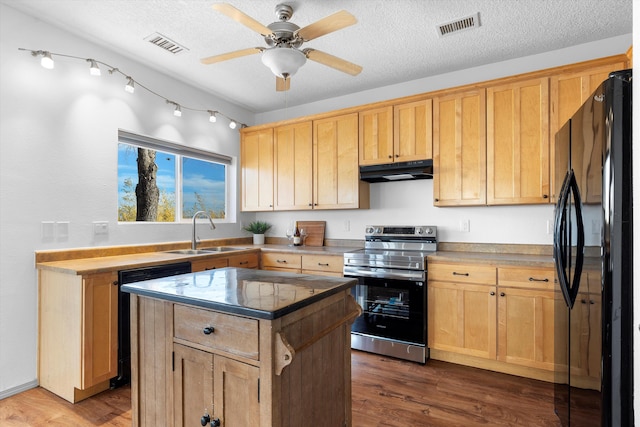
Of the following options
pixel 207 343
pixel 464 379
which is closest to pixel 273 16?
pixel 207 343

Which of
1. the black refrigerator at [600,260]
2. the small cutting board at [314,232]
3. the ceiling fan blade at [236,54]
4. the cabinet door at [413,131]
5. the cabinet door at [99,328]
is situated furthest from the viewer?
the small cutting board at [314,232]

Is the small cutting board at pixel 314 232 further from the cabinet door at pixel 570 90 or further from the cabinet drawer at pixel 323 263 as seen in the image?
the cabinet door at pixel 570 90

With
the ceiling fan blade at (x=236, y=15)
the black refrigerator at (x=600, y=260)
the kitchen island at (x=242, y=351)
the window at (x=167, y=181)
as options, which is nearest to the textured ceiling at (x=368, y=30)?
the ceiling fan blade at (x=236, y=15)

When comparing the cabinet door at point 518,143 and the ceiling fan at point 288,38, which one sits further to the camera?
the cabinet door at point 518,143

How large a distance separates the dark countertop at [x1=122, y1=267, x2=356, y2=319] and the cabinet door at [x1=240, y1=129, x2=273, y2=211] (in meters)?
2.42

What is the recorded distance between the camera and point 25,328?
2.51 meters

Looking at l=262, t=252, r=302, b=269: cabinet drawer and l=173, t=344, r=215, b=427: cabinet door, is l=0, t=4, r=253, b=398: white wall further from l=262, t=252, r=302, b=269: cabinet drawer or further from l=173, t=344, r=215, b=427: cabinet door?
l=173, t=344, r=215, b=427: cabinet door

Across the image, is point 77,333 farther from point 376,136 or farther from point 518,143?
point 518,143

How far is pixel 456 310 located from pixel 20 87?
3.76m

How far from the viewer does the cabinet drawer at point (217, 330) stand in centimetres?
130

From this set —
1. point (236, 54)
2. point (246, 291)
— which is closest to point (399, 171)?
point (236, 54)

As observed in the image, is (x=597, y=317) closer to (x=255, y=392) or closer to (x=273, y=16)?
(x=255, y=392)

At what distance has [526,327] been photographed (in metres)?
2.62

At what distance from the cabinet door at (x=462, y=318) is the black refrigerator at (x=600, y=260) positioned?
3.17 ft
